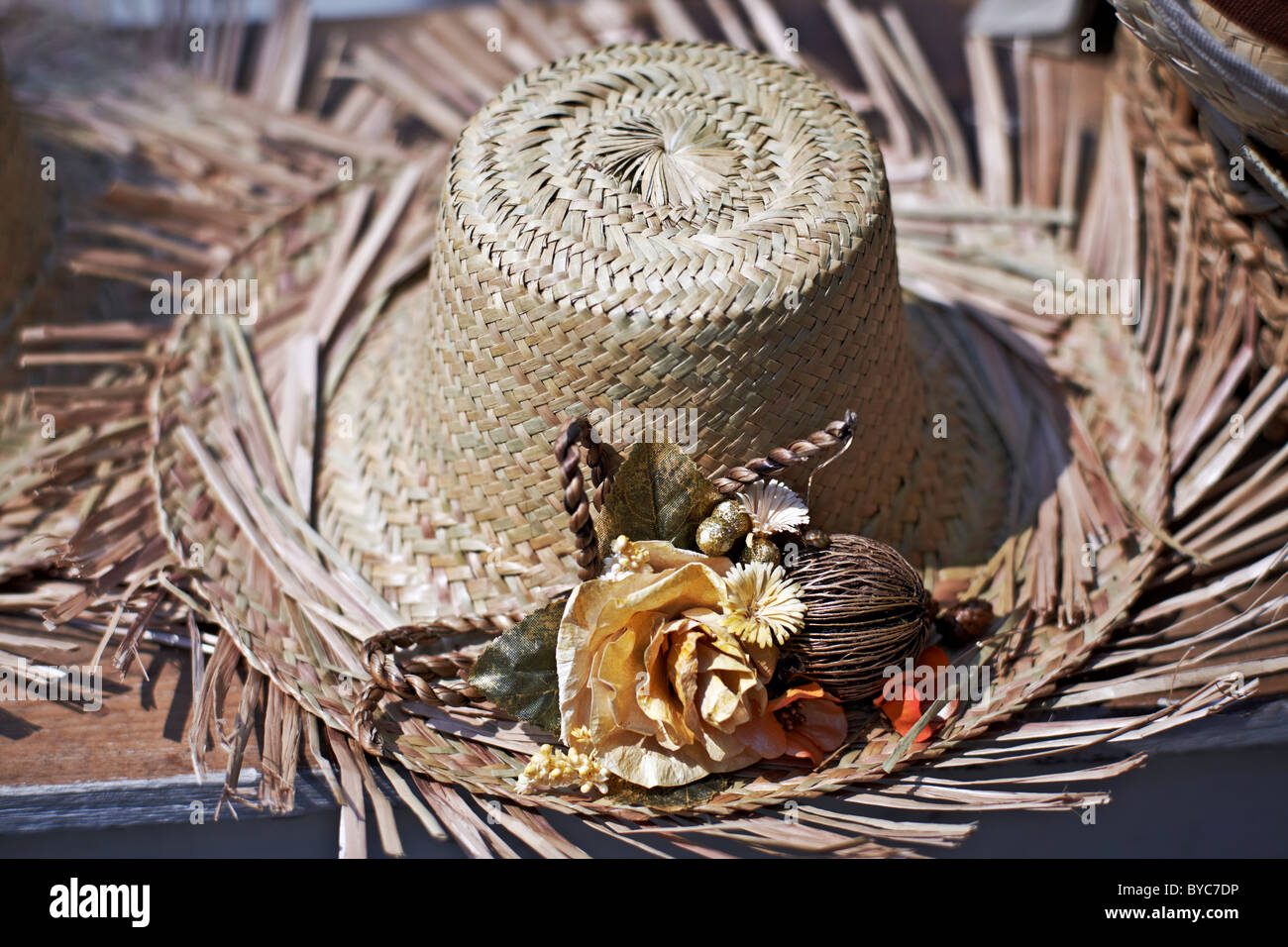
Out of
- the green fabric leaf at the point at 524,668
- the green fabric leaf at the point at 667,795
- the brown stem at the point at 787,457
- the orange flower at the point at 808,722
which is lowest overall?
the green fabric leaf at the point at 667,795

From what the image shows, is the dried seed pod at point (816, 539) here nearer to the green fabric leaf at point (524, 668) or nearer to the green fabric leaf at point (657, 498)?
the green fabric leaf at point (657, 498)

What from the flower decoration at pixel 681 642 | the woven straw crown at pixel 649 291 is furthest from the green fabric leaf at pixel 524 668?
the woven straw crown at pixel 649 291

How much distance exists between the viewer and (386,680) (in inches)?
39.5

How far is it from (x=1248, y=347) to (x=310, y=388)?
3.32 feet

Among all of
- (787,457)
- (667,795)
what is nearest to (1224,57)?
(787,457)

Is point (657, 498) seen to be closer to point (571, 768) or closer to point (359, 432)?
point (571, 768)

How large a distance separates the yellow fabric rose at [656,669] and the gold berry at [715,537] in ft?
0.04

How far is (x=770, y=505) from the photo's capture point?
0.99m

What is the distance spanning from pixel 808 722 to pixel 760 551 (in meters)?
0.15

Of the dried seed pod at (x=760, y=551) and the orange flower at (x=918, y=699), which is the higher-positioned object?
the dried seed pod at (x=760, y=551)

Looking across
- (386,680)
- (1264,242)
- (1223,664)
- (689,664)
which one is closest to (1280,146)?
(1264,242)

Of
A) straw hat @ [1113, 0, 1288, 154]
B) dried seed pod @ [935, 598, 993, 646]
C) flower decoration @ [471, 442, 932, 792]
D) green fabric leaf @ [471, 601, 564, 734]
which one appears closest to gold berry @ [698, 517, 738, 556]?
flower decoration @ [471, 442, 932, 792]

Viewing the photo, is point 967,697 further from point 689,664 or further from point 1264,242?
point 1264,242

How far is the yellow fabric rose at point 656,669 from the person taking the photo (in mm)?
930
